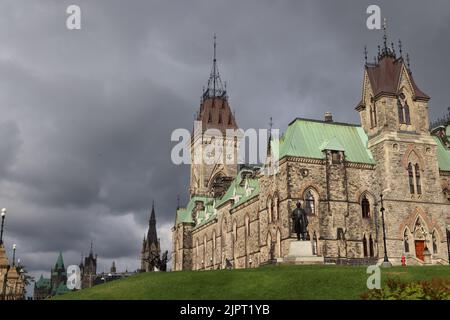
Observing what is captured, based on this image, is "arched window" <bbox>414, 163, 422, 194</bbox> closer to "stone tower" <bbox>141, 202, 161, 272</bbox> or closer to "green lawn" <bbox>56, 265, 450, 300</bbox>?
"green lawn" <bbox>56, 265, 450, 300</bbox>

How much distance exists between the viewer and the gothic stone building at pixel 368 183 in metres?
49.8

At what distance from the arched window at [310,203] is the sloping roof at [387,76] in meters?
13.7

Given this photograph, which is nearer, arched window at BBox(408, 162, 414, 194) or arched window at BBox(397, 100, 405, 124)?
arched window at BBox(408, 162, 414, 194)

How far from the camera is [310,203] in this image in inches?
1976

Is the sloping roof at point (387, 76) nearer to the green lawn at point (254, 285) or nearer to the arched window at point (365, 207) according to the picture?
the arched window at point (365, 207)

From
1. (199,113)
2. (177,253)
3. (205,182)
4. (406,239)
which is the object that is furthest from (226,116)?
(406,239)

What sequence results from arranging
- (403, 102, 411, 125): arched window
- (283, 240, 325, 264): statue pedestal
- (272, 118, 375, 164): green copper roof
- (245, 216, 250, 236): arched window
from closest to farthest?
(283, 240, 325, 264): statue pedestal
(272, 118, 375, 164): green copper roof
(403, 102, 411, 125): arched window
(245, 216, 250, 236): arched window

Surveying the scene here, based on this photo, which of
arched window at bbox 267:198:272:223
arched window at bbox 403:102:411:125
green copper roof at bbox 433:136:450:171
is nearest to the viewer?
arched window at bbox 267:198:272:223

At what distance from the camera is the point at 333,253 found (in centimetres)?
4875

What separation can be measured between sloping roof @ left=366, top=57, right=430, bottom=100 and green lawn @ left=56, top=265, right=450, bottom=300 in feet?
92.1

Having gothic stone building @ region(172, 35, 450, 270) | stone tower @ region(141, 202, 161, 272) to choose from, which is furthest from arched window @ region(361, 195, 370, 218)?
stone tower @ region(141, 202, 161, 272)

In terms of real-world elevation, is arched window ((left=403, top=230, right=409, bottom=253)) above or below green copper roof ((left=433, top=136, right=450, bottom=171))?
below

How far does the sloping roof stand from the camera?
55.5 metres
